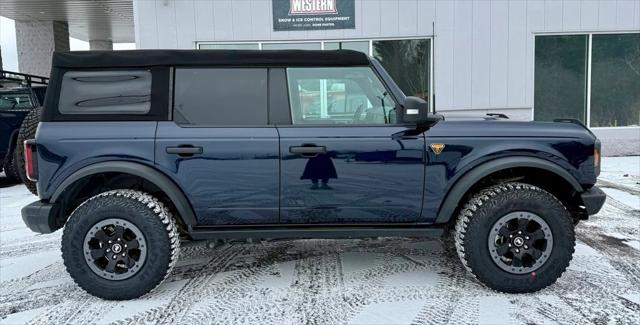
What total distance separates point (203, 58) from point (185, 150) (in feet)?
2.31

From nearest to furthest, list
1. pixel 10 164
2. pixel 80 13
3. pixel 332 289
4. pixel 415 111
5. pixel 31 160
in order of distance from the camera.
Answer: pixel 415 111
pixel 31 160
pixel 332 289
pixel 10 164
pixel 80 13

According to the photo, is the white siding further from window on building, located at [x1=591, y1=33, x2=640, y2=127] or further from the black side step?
the black side step

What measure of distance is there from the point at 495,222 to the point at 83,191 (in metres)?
3.08

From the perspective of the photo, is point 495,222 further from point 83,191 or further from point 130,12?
point 130,12

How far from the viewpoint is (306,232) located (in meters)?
3.51

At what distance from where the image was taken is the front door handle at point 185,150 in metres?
3.38

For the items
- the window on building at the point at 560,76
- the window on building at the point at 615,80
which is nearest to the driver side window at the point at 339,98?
the window on building at the point at 560,76

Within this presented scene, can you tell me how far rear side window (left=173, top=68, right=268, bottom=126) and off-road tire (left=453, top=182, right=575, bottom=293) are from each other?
167 centimetres

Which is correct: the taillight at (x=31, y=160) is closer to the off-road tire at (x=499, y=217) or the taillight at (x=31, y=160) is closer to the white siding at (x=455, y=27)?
the off-road tire at (x=499, y=217)

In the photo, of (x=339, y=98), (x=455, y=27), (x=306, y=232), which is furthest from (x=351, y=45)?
(x=306, y=232)

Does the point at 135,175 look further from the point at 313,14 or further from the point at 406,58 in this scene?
the point at 406,58

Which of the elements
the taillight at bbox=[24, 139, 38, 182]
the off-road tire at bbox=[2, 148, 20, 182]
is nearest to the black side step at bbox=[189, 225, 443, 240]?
the taillight at bbox=[24, 139, 38, 182]

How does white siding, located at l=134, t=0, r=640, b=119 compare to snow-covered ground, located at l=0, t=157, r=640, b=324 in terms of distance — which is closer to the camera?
snow-covered ground, located at l=0, t=157, r=640, b=324

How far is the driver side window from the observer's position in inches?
140
